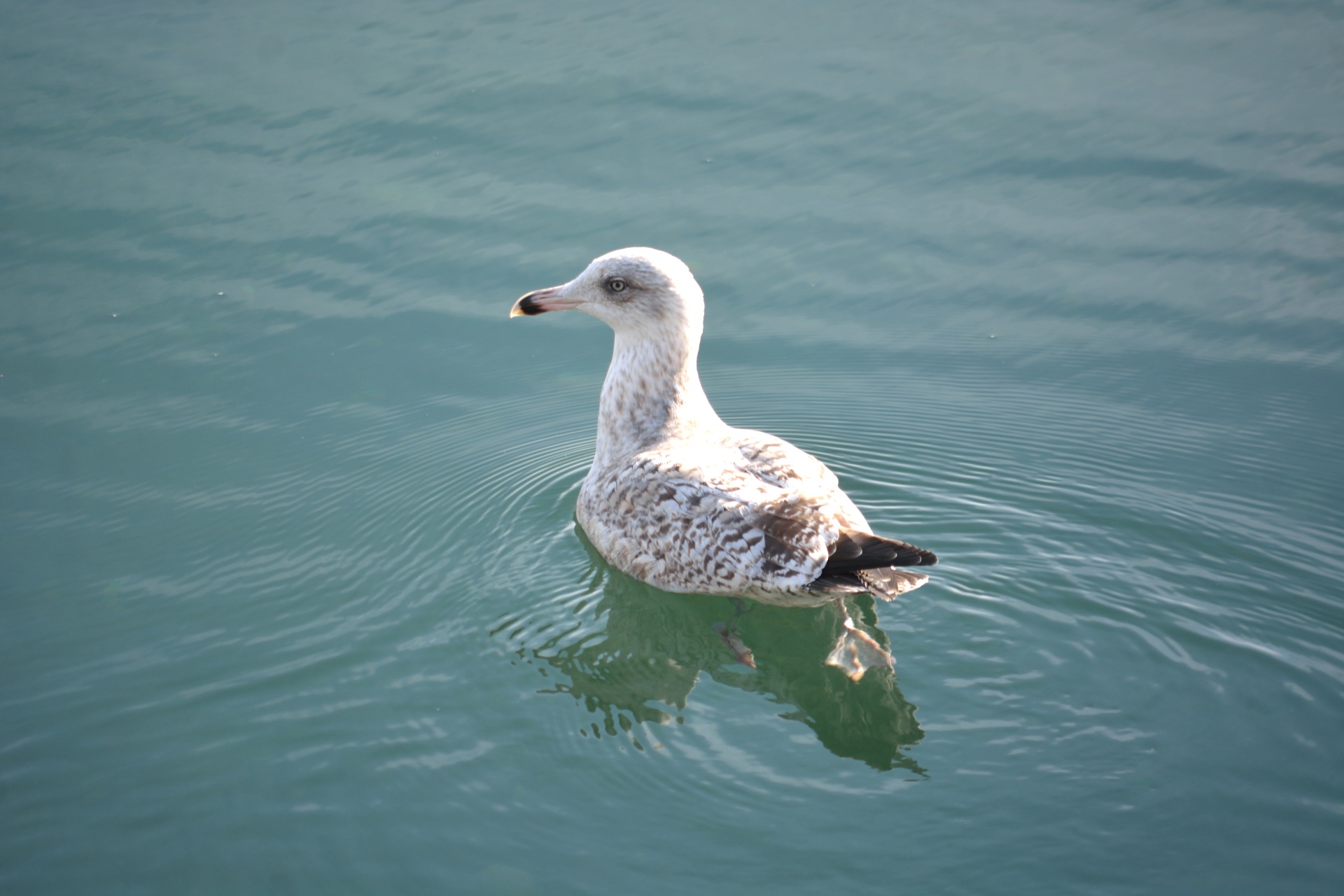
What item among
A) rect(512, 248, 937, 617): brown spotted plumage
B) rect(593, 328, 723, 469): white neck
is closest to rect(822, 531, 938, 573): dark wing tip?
rect(512, 248, 937, 617): brown spotted plumage

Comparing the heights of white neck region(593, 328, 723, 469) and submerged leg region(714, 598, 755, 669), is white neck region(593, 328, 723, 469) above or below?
above

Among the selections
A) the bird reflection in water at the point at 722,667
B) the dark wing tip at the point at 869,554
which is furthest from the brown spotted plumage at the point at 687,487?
the bird reflection in water at the point at 722,667

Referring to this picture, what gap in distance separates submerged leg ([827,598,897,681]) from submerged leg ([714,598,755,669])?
14.3 inches

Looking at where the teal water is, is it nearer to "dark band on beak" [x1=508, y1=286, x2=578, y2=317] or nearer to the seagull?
the seagull

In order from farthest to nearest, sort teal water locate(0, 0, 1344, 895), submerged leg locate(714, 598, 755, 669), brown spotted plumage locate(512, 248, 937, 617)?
submerged leg locate(714, 598, 755, 669), brown spotted plumage locate(512, 248, 937, 617), teal water locate(0, 0, 1344, 895)

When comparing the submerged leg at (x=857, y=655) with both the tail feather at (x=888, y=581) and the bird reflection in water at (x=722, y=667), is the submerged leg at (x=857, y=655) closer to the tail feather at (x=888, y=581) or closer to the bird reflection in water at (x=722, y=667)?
the bird reflection in water at (x=722, y=667)

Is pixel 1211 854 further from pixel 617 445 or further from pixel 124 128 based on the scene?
pixel 124 128

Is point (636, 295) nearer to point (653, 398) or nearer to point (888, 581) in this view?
point (653, 398)

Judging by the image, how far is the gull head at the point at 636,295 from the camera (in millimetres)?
5742

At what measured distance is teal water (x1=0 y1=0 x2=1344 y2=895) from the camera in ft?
13.4

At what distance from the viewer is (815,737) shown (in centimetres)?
440

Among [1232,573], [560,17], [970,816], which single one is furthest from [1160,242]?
[560,17]

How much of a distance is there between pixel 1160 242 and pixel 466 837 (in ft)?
21.7

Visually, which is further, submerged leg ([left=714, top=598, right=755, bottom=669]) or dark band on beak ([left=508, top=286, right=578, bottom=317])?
dark band on beak ([left=508, top=286, right=578, bottom=317])
